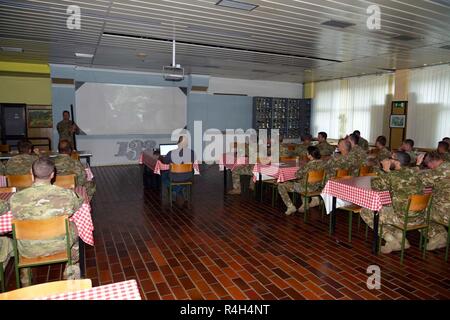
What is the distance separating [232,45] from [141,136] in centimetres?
582

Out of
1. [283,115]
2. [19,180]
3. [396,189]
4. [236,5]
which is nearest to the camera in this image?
[396,189]

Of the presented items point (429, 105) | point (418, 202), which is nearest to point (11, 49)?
point (418, 202)

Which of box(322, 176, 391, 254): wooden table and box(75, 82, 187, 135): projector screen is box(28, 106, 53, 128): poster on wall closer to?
box(75, 82, 187, 135): projector screen

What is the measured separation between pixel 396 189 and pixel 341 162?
68.8 inches

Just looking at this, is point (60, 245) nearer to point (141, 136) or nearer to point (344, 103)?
point (141, 136)

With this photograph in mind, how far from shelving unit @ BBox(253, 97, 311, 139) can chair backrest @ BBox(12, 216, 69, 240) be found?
10.2 meters

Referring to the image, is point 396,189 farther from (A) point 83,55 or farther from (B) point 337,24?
(A) point 83,55

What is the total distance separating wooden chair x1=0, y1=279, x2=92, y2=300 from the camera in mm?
1499

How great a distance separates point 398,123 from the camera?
965cm

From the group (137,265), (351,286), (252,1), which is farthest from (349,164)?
(137,265)

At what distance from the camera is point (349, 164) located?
5.46 metres

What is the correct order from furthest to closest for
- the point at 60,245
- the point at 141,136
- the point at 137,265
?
the point at 141,136 → the point at 137,265 → the point at 60,245

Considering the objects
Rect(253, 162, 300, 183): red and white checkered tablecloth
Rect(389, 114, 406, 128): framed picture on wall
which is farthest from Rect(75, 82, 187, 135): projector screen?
Rect(389, 114, 406, 128): framed picture on wall

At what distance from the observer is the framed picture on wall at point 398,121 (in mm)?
9508
